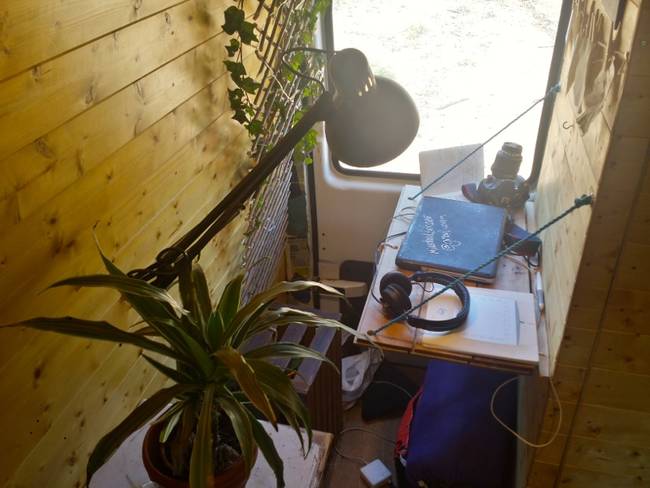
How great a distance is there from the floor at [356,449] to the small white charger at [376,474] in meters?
0.04

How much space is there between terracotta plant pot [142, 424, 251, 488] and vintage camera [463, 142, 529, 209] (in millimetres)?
1555

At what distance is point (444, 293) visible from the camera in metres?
1.90

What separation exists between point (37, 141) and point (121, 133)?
0.25 meters

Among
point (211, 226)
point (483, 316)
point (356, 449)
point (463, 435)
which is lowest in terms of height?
point (356, 449)

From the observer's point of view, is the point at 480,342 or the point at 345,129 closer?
the point at 345,129

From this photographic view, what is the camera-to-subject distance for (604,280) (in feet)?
4.57

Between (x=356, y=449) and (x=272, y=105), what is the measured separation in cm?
149

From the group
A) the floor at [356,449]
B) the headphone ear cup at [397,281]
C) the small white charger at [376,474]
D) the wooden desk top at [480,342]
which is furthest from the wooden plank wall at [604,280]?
the floor at [356,449]

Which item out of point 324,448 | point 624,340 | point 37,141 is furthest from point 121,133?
point 624,340

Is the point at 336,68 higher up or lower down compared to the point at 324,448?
higher up

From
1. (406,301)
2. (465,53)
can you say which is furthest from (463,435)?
(465,53)

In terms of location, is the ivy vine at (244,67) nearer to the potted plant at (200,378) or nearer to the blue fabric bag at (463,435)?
the potted plant at (200,378)

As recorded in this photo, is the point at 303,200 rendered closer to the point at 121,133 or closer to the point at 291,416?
the point at 121,133

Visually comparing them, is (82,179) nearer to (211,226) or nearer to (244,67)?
(211,226)
